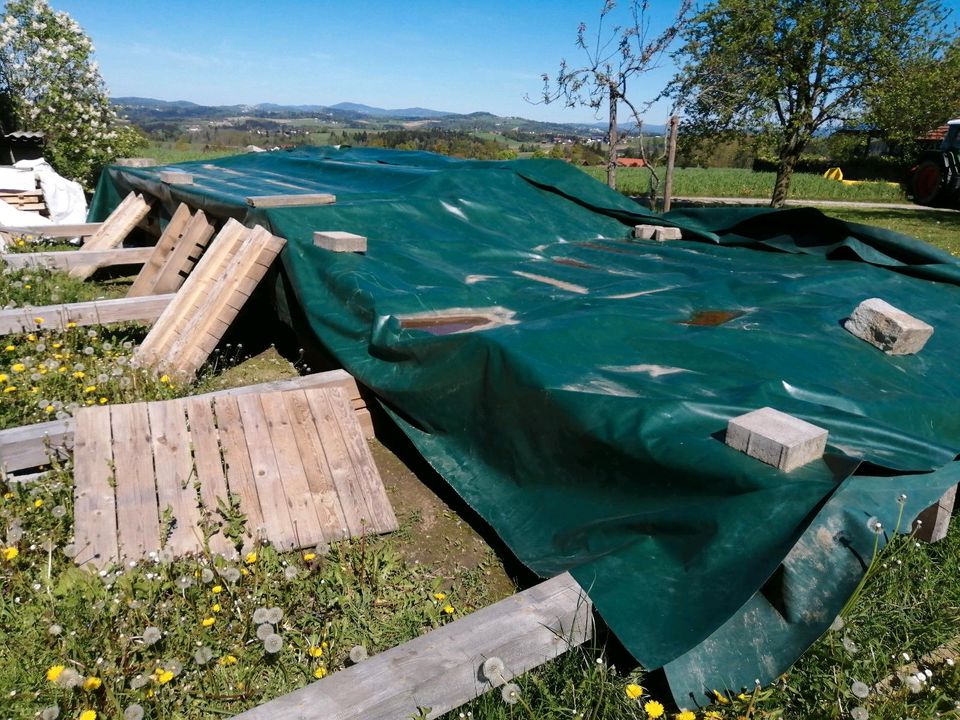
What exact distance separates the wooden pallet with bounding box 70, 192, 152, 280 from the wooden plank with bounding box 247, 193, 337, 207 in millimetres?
3350

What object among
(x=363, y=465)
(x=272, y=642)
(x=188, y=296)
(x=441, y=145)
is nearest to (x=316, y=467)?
(x=363, y=465)

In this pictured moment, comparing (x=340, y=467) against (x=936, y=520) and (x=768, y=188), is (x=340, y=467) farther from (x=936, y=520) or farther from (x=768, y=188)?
(x=768, y=188)

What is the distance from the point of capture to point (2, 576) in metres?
2.58

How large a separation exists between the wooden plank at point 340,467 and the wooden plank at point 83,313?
2.21 meters

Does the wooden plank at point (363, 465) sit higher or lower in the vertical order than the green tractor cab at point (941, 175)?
lower

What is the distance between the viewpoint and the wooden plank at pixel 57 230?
7845mm

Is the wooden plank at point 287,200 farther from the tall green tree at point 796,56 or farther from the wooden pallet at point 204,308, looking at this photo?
the tall green tree at point 796,56

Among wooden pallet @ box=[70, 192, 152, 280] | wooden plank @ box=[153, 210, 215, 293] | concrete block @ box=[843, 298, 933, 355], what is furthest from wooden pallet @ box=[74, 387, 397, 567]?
wooden pallet @ box=[70, 192, 152, 280]

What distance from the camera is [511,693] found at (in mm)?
1859

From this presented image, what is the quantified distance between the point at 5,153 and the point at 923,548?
15566 millimetres

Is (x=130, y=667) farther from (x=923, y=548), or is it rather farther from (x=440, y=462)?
(x=923, y=548)

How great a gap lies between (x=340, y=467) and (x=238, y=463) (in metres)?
0.51

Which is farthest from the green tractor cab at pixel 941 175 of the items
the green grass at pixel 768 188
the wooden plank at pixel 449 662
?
the wooden plank at pixel 449 662

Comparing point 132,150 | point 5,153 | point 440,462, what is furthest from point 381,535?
point 132,150
